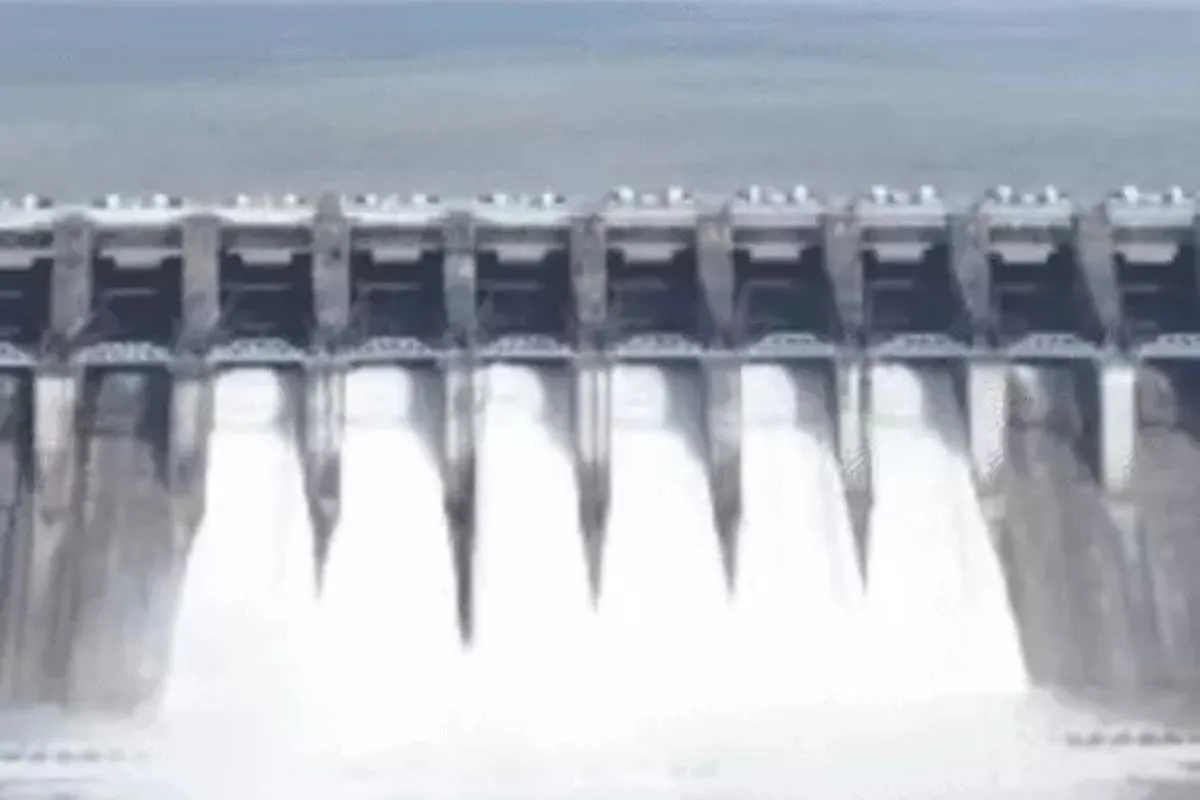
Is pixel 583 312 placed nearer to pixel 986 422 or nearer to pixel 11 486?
pixel 986 422

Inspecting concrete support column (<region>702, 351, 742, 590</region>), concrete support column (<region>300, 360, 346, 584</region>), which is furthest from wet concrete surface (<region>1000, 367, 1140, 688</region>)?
concrete support column (<region>300, 360, 346, 584</region>)

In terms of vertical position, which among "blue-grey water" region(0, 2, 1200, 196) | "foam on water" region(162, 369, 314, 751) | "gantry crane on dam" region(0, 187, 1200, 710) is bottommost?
"foam on water" region(162, 369, 314, 751)

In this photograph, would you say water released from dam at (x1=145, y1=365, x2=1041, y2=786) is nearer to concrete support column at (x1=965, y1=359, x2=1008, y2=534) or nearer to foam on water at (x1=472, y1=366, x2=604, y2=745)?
foam on water at (x1=472, y1=366, x2=604, y2=745)

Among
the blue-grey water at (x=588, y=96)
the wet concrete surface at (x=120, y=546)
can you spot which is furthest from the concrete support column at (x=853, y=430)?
the blue-grey water at (x=588, y=96)

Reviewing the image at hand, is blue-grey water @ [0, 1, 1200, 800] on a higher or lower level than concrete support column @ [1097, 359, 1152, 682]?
higher

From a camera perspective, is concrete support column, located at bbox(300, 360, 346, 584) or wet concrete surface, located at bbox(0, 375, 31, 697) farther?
concrete support column, located at bbox(300, 360, 346, 584)

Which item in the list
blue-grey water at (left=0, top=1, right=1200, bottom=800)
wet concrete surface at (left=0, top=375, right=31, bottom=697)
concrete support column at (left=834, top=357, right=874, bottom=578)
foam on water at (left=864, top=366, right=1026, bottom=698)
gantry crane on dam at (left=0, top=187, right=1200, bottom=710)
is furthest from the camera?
blue-grey water at (left=0, top=1, right=1200, bottom=800)

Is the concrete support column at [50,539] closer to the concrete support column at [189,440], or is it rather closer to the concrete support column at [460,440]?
the concrete support column at [189,440]
